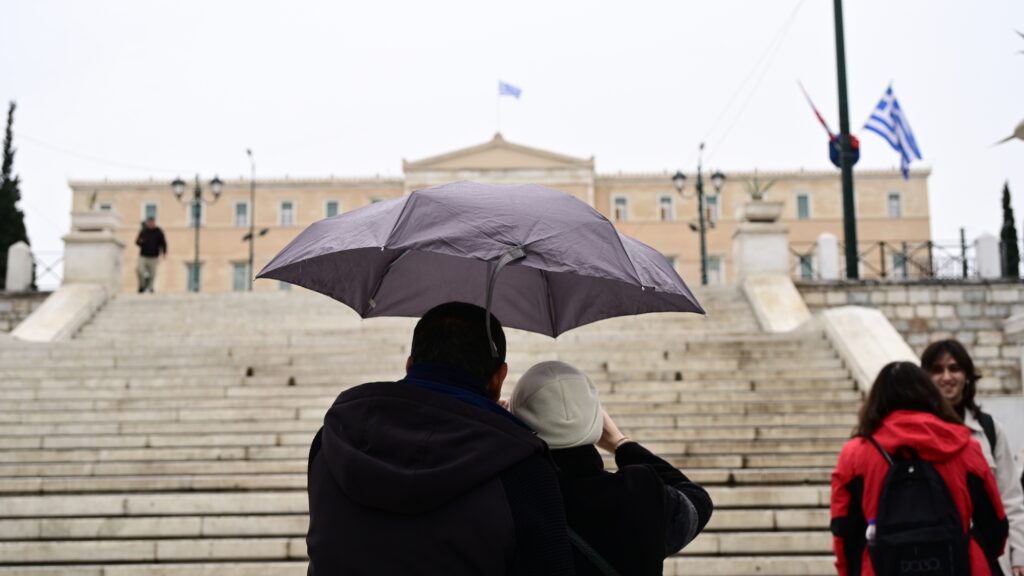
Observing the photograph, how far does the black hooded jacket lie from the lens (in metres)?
2.03

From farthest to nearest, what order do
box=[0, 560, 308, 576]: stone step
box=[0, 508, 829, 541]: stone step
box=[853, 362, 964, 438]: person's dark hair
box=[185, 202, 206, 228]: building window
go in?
box=[185, 202, 206, 228]: building window < box=[0, 508, 829, 541]: stone step < box=[0, 560, 308, 576]: stone step < box=[853, 362, 964, 438]: person's dark hair

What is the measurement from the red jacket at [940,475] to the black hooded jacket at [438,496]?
179 centimetres

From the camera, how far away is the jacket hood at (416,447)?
6.63ft

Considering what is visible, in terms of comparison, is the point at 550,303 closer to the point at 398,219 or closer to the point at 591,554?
the point at 398,219

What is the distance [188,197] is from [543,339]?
44.0 metres

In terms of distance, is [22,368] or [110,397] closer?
[110,397]

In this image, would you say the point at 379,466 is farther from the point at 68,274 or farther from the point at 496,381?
the point at 68,274

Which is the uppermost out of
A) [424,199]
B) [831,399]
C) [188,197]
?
[188,197]

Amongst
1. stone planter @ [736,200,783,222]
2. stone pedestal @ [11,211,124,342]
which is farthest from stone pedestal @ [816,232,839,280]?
stone pedestal @ [11,211,124,342]

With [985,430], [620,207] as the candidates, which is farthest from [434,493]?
[620,207]

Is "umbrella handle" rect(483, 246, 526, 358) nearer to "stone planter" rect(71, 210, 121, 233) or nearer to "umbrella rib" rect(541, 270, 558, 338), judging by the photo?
"umbrella rib" rect(541, 270, 558, 338)

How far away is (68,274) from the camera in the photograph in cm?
1620

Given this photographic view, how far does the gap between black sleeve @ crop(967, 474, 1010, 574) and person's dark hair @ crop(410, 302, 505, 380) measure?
1970mm

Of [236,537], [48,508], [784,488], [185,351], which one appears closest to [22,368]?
[185,351]
